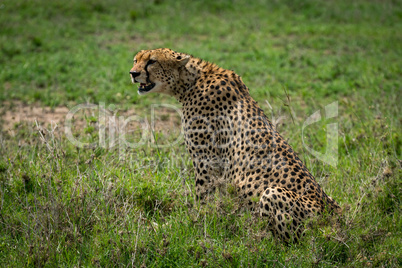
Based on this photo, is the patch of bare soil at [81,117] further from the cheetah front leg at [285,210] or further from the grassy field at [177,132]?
the cheetah front leg at [285,210]

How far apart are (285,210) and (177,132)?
8.24ft

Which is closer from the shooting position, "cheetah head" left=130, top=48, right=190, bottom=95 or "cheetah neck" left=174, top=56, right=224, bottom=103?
"cheetah head" left=130, top=48, right=190, bottom=95

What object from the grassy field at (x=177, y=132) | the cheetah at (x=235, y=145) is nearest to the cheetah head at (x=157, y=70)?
the cheetah at (x=235, y=145)

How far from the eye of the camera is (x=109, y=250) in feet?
10.3

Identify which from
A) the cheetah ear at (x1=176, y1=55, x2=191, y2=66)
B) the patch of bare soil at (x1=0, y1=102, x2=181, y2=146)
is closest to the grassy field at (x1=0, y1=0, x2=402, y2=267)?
the patch of bare soil at (x1=0, y1=102, x2=181, y2=146)

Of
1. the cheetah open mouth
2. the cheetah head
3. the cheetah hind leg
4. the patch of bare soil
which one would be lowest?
the cheetah hind leg

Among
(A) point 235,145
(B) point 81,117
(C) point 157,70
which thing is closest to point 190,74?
(C) point 157,70

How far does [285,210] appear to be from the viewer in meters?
3.19

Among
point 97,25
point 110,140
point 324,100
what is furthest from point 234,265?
point 97,25

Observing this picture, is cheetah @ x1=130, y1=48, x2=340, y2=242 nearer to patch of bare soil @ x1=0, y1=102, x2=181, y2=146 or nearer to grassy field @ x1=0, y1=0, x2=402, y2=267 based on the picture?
grassy field @ x1=0, y1=0, x2=402, y2=267

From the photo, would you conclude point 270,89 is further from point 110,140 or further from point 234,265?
point 234,265

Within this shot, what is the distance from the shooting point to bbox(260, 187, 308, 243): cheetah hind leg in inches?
126

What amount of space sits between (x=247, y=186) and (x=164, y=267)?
0.89 metres

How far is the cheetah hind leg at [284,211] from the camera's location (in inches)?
126
